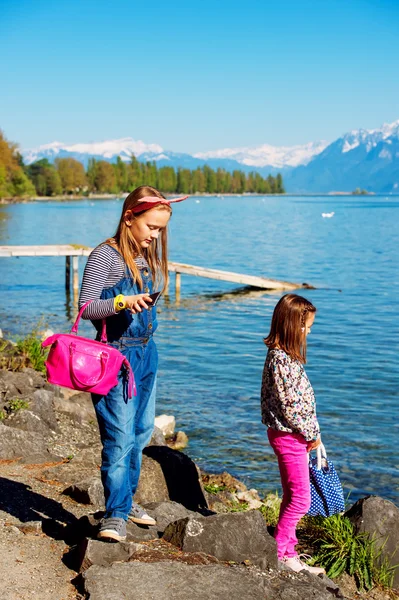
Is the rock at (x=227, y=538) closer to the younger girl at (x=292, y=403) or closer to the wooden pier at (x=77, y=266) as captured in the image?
the younger girl at (x=292, y=403)

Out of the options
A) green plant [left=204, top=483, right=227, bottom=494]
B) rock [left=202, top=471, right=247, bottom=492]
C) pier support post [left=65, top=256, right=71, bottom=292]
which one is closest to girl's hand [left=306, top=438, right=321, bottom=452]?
green plant [left=204, top=483, right=227, bottom=494]

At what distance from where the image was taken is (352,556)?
17.4 ft

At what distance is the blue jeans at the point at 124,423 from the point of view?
4.50 metres

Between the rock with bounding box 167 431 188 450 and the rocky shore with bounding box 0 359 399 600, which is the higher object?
the rocky shore with bounding box 0 359 399 600

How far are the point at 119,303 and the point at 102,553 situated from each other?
1.46 m

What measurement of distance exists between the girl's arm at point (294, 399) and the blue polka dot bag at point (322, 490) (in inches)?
13.5

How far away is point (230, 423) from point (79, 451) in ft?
15.2

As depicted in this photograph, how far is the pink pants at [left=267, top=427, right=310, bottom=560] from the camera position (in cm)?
492

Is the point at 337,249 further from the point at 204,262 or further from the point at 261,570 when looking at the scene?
the point at 261,570

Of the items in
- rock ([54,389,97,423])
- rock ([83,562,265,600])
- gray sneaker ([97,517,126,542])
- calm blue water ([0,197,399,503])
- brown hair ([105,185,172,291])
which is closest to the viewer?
rock ([83,562,265,600])

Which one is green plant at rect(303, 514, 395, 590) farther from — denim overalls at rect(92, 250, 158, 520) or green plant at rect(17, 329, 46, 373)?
green plant at rect(17, 329, 46, 373)

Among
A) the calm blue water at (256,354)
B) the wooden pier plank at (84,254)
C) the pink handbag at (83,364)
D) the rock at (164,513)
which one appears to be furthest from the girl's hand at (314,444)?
the wooden pier plank at (84,254)

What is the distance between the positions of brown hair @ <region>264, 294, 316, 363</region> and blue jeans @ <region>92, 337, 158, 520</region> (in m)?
0.84

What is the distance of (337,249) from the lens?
52000mm
